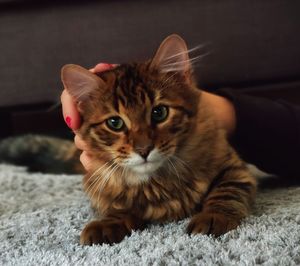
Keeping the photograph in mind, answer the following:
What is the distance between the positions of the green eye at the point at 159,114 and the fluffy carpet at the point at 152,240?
22cm

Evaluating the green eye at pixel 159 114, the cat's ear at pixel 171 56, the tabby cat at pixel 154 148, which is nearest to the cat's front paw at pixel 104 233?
the tabby cat at pixel 154 148

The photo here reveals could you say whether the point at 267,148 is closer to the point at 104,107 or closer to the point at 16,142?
the point at 104,107

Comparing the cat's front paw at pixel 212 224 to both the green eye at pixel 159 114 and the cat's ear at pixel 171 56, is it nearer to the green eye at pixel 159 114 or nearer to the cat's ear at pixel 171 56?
the green eye at pixel 159 114

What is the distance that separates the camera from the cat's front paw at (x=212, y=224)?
0.85m

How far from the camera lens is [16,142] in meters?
1.72

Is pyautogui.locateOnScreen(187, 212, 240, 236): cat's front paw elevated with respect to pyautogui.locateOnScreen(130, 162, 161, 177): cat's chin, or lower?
lower

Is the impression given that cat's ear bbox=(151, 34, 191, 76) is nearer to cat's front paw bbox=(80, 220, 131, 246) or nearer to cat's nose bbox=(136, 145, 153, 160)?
cat's nose bbox=(136, 145, 153, 160)

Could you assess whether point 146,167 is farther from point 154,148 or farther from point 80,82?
point 80,82

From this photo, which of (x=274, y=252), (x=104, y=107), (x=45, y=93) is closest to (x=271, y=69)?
(x=45, y=93)

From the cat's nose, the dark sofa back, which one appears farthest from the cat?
the dark sofa back

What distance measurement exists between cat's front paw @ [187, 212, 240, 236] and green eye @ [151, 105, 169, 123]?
8.5 inches

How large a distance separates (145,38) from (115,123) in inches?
35.7

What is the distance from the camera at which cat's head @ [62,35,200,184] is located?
94cm

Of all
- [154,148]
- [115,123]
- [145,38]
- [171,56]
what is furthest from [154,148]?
[145,38]
